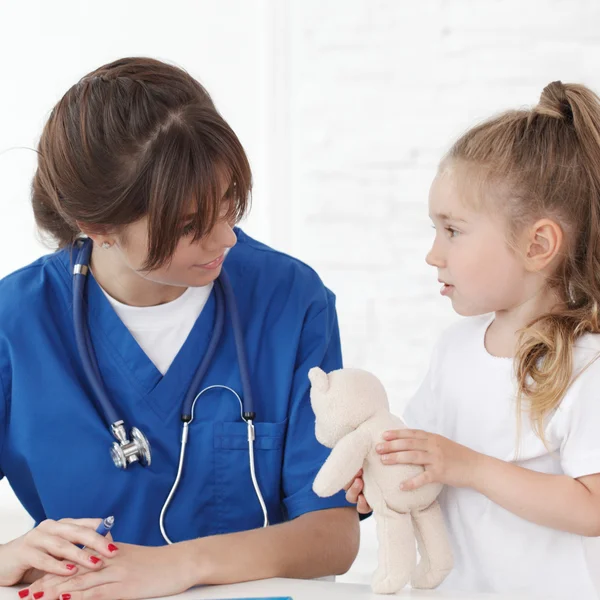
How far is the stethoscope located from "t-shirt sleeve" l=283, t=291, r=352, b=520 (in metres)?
0.05

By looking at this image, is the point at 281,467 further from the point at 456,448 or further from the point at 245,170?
the point at 245,170

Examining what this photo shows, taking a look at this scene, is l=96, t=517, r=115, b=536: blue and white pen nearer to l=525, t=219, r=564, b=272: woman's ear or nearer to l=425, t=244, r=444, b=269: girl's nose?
l=425, t=244, r=444, b=269: girl's nose

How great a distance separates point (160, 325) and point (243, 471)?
26 centimetres

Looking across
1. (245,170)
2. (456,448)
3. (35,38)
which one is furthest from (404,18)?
(456,448)

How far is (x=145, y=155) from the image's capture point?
126 centimetres

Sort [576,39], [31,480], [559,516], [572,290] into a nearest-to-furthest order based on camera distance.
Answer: [559,516] → [572,290] → [31,480] → [576,39]

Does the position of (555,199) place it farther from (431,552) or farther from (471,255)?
(431,552)

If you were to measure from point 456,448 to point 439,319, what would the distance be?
4.65 feet

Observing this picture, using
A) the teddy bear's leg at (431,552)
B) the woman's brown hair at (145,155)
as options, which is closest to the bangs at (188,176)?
the woman's brown hair at (145,155)

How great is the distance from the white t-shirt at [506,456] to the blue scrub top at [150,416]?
192mm

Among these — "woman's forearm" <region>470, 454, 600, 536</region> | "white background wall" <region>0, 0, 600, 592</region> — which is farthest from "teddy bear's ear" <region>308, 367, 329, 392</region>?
"white background wall" <region>0, 0, 600, 592</region>

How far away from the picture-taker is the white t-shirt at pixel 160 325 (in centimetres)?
A: 145

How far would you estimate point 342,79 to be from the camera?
2600 mm

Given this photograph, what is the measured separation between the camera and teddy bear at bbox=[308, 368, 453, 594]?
113cm
